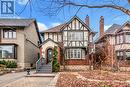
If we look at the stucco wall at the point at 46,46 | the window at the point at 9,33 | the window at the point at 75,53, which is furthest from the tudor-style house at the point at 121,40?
the window at the point at 9,33

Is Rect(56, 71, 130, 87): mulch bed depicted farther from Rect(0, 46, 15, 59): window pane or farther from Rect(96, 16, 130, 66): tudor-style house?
Rect(96, 16, 130, 66): tudor-style house

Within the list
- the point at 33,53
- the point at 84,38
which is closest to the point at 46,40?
the point at 84,38

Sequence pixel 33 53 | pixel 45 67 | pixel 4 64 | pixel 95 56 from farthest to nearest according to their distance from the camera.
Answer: pixel 33 53
pixel 95 56
pixel 4 64
pixel 45 67

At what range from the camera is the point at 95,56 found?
43062 mm

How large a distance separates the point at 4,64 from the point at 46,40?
6951 mm

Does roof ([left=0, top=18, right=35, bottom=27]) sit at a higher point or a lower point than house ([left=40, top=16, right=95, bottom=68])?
higher

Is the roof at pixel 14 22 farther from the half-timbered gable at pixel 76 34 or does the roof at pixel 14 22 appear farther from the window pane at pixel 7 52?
the half-timbered gable at pixel 76 34

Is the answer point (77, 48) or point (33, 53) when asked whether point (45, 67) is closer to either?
point (77, 48)

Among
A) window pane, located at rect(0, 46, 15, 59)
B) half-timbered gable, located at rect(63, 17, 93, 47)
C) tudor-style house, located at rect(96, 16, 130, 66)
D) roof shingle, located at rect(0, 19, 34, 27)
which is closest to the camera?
window pane, located at rect(0, 46, 15, 59)

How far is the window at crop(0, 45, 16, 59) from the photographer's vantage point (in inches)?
1644

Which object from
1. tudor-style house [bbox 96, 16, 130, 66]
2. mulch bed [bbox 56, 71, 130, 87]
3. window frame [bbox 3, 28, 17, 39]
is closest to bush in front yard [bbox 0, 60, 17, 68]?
window frame [bbox 3, 28, 17, 39]

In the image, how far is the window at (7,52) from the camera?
41750mm

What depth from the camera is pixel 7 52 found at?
41.8m

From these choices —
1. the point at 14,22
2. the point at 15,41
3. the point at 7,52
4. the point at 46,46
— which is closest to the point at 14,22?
the point at 14,22
